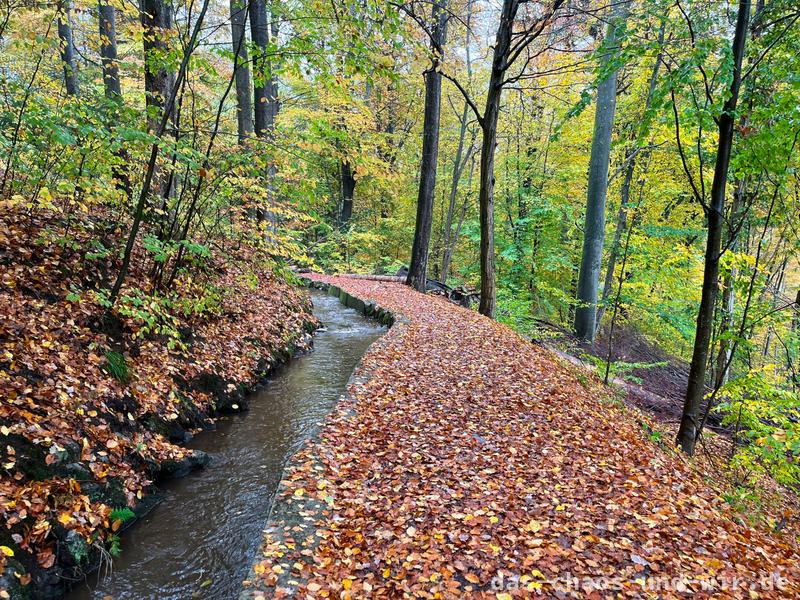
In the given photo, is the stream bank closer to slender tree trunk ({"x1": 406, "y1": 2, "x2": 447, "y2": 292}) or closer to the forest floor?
the forest floor

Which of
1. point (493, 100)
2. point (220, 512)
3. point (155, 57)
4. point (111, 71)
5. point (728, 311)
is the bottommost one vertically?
point (220, 512)

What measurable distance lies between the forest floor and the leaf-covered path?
1.39 m

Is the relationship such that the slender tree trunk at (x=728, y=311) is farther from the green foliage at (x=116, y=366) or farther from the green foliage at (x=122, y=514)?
the green foliage at (x=116, y=366)

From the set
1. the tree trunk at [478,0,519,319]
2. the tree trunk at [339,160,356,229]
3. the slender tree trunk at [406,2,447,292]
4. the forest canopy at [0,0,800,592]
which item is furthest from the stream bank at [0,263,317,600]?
the tree trunk at [339,160,356,229]

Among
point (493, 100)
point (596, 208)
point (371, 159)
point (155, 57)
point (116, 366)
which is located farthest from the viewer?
point (596, 208)

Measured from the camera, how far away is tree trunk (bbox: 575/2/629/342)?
33.9 feet

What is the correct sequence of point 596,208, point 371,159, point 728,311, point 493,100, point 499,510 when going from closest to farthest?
point 499,510, point 728,311, point 371,159, point 493,100, point 596,208

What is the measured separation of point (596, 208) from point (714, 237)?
6269 mm

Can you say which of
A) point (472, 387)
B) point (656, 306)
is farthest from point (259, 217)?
point (656, 306)

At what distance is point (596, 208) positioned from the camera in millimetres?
10633

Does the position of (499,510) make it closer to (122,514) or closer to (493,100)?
(122,514)

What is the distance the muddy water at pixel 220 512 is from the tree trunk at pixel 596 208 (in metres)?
7.32

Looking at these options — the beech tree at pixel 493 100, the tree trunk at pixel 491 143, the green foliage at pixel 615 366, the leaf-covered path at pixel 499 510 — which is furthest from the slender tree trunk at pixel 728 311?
the tree trunk at pixel 491 143

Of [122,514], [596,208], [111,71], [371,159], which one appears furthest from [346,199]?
[122,514]
